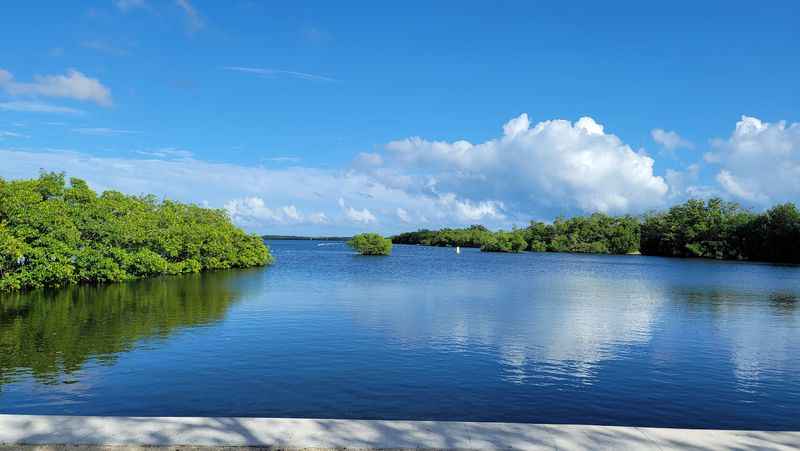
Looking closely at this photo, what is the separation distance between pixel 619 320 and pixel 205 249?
5335 centimetres

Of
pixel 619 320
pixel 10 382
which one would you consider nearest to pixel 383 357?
pixel 10 382

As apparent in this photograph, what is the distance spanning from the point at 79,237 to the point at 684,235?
14705 centimetres

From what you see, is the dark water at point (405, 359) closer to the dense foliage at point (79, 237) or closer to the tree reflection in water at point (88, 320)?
the tree reflection in water at point (88, 320)

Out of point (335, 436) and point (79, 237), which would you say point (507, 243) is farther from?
point (335, 436)

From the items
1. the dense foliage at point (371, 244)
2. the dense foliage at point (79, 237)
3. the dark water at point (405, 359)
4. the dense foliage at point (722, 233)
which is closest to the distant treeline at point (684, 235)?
the dense foliage at point (722, 233)

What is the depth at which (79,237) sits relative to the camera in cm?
4447

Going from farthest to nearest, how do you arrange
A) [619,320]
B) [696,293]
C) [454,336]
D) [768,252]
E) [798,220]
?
[768,252] < [798,220] < [696,293] < [619,320] < [454,336]

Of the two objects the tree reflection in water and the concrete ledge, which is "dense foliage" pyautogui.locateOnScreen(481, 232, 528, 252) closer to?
the tree reflection in water

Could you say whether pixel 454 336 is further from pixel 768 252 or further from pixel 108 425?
pixel 768 252

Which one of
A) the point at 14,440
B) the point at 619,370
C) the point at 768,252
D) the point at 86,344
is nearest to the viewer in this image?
the point at 14,440

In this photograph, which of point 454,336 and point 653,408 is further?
point 454,336

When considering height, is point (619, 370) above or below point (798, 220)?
below

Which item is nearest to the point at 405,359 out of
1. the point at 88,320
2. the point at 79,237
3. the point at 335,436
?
the point at 335,436

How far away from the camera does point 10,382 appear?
15.9 metres
